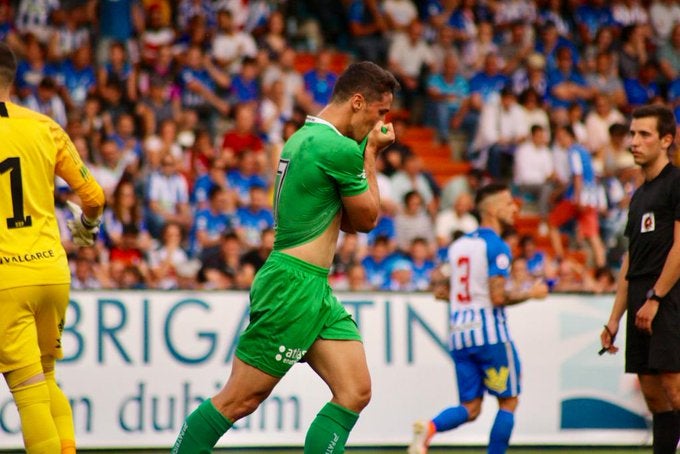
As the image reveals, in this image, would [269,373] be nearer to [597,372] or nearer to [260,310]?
[260,310]

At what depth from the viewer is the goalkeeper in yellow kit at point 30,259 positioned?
6.36 metres

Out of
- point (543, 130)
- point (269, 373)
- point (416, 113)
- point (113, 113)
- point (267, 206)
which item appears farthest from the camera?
point (416, 113)

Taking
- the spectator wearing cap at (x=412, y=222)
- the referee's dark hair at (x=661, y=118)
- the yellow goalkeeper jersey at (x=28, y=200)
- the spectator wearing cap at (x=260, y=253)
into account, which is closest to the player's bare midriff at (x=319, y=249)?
the yellow goalkeeper jersey at (x=28, y=200)

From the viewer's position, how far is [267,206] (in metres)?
13.9

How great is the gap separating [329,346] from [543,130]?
35.2ft

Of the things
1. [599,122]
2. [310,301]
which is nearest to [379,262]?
[599,122]

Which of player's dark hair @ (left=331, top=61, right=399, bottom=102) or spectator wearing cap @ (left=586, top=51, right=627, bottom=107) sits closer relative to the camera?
player's dark hair @ (left=331, top=61, right=399, bottom=102)

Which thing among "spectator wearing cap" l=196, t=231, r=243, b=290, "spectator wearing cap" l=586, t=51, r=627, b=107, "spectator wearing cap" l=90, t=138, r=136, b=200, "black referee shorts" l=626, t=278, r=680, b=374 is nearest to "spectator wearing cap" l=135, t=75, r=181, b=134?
"spectator wearing cap" l=90, t=138, r=136, b=200

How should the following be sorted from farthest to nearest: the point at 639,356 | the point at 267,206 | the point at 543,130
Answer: the point at 543,130 → the point at 267,206 → the point at 639,356

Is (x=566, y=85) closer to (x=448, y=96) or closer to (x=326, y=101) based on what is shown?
(x=448, y=96)

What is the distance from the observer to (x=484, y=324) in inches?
346

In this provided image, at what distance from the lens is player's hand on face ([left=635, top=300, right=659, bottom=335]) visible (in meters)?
7.18

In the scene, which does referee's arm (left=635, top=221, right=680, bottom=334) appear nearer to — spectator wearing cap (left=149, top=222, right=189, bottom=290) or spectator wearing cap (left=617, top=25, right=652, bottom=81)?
spectator wearing cap (left=149, top=222, right=189, bottom=290)

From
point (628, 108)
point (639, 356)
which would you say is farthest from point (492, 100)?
point (639, 356)
